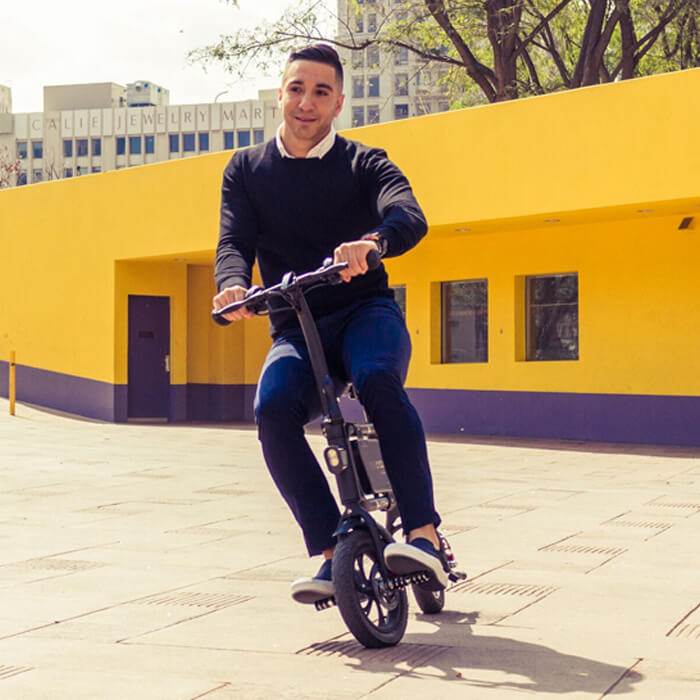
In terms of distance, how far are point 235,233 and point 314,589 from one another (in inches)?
47.7

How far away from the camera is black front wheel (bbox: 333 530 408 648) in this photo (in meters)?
3.57

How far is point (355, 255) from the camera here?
360 cm

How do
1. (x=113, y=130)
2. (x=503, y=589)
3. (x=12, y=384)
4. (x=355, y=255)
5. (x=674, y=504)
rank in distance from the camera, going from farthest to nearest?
(x=113, y=130)
(x=12, y=384)
(x=674, y=504)
(x=503, y=589)
(x=355, y=255)

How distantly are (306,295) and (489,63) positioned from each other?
88.7 feet

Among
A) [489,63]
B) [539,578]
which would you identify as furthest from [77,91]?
[539,578]

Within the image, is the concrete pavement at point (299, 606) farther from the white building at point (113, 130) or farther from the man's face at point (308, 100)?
the white building at point (113, 130)

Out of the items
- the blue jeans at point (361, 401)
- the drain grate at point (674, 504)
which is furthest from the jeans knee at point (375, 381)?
the drain grate at point (674, 504)

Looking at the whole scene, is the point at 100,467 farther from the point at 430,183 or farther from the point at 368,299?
the point at 368,299

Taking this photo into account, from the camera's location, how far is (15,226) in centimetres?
2209

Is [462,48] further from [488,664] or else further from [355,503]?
[488,664]

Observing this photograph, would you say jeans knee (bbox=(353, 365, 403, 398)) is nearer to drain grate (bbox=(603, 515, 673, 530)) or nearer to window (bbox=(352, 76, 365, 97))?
drain grate (bbox=(603, 515, 673, 530))

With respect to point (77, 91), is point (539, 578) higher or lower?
lower

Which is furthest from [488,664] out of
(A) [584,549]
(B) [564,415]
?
(B) [564,415]

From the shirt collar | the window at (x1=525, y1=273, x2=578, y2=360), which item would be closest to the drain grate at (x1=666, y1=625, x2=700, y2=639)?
the shirt collar
